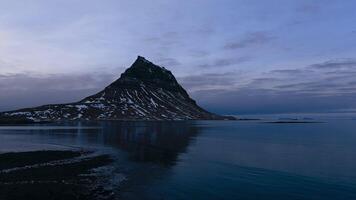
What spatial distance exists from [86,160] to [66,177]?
56.0 feet

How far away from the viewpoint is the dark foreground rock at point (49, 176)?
124 feet

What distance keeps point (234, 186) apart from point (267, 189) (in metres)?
3.88

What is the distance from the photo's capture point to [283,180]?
49094mm

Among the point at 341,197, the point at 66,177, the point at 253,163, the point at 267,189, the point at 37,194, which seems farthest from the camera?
the point at 253,163

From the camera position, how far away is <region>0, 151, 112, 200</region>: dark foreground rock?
37719 mm

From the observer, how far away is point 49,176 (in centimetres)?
4738

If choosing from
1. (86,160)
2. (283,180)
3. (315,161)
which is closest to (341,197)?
(283,180)

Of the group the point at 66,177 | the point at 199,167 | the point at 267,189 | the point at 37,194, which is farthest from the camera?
the point at 199,167

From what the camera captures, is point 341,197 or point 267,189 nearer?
point 341,197

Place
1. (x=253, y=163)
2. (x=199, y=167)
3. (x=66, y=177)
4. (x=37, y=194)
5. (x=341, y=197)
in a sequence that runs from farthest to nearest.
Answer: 1. (x=253, y=163)
2. (x=199, y=167)
3. (x=66, y=177)
4. (x=341, y=197)
5. (x=37, y=194)

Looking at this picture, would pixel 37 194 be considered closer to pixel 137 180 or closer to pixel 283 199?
pixel 137 180

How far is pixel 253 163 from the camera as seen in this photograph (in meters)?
65.3

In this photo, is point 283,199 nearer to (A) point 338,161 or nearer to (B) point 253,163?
(B) point 253,163

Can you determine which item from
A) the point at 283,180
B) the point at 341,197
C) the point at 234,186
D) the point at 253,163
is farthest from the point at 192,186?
the point at 253,163
